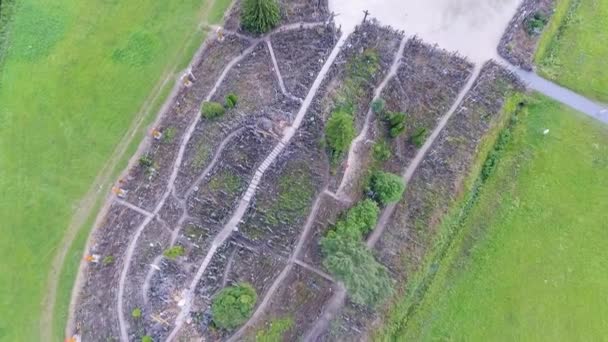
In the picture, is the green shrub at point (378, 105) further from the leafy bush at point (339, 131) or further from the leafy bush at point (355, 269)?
the leafy bush at point (355, 269)

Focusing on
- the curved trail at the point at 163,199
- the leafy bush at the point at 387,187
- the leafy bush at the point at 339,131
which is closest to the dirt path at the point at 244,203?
the leafy bush at the point at 339,131

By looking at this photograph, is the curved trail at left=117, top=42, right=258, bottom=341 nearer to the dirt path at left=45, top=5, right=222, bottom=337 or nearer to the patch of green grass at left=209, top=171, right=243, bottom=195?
the dirt path at left=45, top=5, right=222, bottom=337

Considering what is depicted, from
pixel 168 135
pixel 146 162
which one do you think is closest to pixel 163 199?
pixel 146 162

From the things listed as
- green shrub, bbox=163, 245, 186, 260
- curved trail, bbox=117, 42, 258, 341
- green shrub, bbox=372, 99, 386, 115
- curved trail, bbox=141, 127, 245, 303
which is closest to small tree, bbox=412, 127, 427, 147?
green shrub, bbox=372, 99, 386, 115

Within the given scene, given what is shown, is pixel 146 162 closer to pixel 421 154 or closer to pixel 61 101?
pixel 61 101

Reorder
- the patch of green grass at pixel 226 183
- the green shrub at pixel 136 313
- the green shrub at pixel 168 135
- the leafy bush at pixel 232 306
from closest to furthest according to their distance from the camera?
the leafy bush at pixel 232 306 < the green shrub at pixel 136 313 < the patch of green grass at pixel 226 183 < the green shrub at pixel 168 135

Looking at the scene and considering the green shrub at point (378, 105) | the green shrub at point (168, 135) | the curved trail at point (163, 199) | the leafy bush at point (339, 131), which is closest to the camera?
the leafy bush at point (339, 131)

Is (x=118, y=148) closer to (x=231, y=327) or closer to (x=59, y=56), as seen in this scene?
(x=59, y=56)
